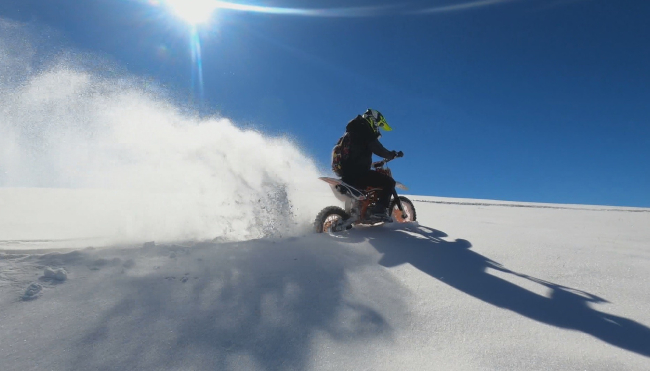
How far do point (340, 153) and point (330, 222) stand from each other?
1.13 m

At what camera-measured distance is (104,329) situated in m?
2.16

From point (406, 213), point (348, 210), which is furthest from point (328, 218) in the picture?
point (406, 213)

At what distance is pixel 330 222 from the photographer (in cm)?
541

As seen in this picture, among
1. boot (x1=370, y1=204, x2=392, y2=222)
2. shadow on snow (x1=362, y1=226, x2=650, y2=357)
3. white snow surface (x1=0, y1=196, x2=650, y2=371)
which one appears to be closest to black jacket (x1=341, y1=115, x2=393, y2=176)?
boot (x1=370, y1=204, x2=392, y2=222)

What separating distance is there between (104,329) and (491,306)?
272 centimetres

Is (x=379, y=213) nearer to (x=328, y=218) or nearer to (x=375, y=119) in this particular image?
(x=328, y=218)

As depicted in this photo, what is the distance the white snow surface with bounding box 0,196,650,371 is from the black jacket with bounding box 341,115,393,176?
6.34 feet

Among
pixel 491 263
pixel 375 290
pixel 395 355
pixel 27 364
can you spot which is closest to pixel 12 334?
pixel 27 364

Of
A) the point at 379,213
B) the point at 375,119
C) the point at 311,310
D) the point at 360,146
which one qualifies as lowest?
the point at 311,310

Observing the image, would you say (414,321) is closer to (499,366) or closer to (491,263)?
(499,366)

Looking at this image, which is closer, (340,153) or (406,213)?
(340,153)

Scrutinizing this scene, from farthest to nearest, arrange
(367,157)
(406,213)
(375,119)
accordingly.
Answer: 1. (406,213)
2. (375,119)
3. (367,157)

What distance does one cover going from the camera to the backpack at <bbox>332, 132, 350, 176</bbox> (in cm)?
564

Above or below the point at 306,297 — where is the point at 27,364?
below
